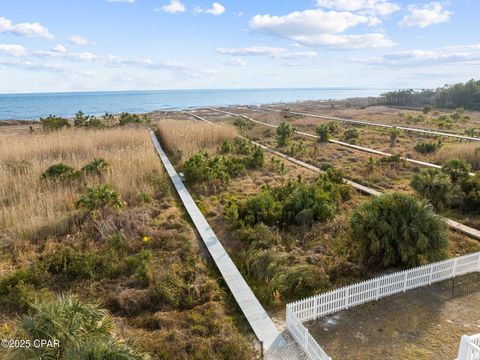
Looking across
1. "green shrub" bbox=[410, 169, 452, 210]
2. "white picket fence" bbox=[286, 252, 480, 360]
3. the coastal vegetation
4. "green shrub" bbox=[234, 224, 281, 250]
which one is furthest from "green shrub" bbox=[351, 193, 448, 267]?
"green shrub" bbox=[410, 169, 452, 210]

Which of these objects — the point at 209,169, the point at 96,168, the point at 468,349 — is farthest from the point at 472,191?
the point at 96,168

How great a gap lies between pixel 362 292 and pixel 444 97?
74560 millimetres

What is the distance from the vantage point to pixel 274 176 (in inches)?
716

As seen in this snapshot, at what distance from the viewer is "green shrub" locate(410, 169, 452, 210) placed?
13516mm

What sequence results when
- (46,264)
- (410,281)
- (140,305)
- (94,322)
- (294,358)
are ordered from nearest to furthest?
(94,322)
(294,358)
(140,305)
(410,281)
(46,264)

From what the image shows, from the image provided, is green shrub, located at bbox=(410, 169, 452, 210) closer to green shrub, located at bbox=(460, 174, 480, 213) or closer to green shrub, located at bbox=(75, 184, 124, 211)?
green shrub, located at bbox=(460, 174, 480, 213)

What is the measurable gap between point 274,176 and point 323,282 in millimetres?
9936

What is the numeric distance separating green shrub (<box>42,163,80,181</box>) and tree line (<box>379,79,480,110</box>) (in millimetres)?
66712

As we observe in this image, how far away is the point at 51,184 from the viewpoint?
14172mm

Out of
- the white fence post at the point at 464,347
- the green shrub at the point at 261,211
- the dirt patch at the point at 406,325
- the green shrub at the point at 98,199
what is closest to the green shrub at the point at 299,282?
the dirt patch at the point at 406,325

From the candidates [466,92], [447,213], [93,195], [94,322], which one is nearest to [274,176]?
[447,213]

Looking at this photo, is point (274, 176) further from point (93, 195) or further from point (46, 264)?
point (46, 264)

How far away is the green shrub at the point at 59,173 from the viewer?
1447cm

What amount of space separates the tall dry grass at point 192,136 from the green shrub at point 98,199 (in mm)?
9853
